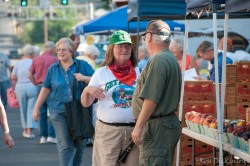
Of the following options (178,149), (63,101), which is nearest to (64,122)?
(63,101)

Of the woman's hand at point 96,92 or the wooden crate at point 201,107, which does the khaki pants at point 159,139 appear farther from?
the wooden crate at point 201,107

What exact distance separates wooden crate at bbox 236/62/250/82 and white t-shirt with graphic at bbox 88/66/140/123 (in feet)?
7.90

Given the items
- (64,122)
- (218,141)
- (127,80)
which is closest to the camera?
(127,80)

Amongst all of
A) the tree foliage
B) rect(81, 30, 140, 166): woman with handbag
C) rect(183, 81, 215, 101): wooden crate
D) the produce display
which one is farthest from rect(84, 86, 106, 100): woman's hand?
the tree foliage

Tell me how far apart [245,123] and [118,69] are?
5.21ft

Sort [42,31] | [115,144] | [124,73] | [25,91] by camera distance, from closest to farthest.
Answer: [115,144], [124,73], [25,91], [42,31]

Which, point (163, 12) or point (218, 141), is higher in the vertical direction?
point (163, 12)

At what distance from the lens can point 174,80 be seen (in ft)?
24.7

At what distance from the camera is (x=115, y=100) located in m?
8.39

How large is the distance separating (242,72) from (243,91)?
236mm

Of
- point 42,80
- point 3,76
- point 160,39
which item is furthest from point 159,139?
point 3,76

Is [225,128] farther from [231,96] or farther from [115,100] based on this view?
[115,100]

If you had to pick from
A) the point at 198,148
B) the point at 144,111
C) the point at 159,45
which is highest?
the point at 159,45

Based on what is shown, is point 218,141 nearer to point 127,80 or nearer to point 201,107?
point 127,80
